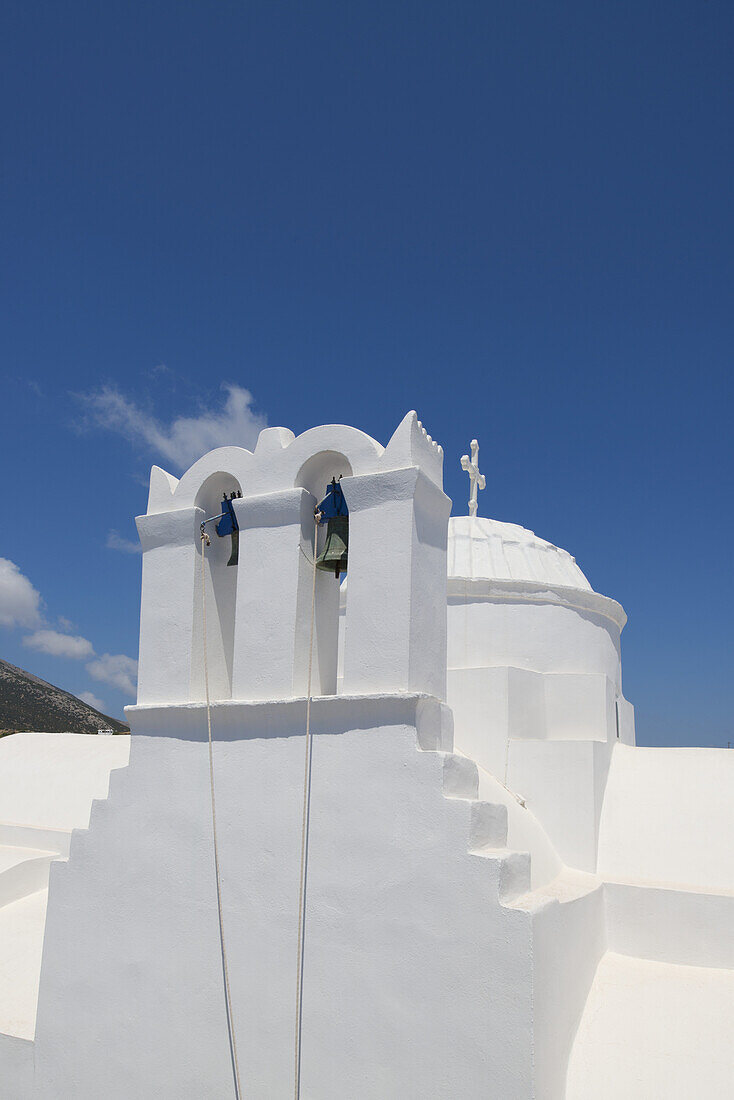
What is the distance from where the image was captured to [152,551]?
668 centimetres

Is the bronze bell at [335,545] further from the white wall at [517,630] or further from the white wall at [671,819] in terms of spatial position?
the white wall at [517,630]

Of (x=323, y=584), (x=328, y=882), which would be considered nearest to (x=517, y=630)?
(x=323, y=584)

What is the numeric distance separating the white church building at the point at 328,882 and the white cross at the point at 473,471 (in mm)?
5013

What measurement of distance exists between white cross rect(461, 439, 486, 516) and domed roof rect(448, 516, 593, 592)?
0.23m

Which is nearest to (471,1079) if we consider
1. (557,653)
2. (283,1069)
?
(283,1069)

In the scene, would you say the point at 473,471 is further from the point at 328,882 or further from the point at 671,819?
the point at 328,882

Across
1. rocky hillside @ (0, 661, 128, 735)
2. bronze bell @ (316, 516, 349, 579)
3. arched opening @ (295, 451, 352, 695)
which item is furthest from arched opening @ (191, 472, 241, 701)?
rocky hillside @ (0, 661, 128, 735)

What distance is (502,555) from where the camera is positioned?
10.9 m

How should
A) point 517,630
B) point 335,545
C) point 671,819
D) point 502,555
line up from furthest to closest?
1. point 502,555
2. point 517,630
3. point 671,819
4. point 335,545

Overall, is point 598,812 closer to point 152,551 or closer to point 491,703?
point 491,703

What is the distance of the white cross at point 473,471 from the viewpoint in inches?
451

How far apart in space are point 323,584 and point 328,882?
2234 mm

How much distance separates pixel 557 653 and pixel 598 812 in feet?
8.45

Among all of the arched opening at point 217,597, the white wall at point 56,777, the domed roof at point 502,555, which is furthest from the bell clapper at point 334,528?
the white wall at point 56,777
